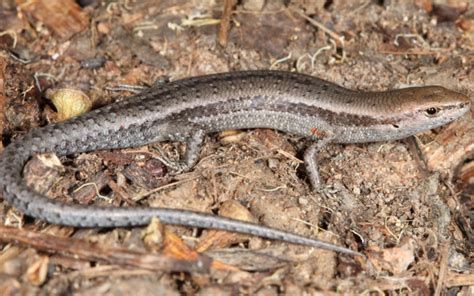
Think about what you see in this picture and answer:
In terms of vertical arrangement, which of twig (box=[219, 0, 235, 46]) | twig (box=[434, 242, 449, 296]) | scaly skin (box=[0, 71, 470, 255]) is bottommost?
twig (box=[434, 242, 449, 296])

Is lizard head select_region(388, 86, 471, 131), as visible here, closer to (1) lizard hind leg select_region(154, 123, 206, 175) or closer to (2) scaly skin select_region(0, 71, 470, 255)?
(2) scaly skin select_region(0, 71, 470, 255)

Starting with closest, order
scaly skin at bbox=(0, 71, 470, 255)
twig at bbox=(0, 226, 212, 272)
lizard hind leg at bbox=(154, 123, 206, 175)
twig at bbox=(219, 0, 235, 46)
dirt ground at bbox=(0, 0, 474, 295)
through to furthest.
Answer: twig at bbox=(0, 226, 212, 272) → dirt ground at bbox=(0, 0, 474, 295) → scaly skin at bbox=(0, 71, 470, 255) → lizard hind leg at bbox=(154, 123, 206, 175) → twig at bbox=(219, 0, 235, 46)

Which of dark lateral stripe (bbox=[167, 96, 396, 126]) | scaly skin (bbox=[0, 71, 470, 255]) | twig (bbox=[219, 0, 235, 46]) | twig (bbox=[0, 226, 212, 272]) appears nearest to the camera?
twig (bbox=[0, 226, 212, 272])

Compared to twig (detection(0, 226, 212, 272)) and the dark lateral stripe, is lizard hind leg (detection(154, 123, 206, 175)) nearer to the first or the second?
the dark lateral stripe

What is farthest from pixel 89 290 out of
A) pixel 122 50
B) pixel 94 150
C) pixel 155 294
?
pixel 122 50

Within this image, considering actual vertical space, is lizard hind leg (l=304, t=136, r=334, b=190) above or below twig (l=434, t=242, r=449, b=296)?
above

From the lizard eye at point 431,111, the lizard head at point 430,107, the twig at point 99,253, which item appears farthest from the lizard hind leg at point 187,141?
the lizard eye at point 431,111

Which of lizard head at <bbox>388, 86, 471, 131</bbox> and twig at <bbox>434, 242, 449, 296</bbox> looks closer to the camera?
twig at <bbox>434, 242, 449, 296</bbox>

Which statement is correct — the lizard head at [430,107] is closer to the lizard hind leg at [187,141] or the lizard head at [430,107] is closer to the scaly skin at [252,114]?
the scaly skin at [252,114]

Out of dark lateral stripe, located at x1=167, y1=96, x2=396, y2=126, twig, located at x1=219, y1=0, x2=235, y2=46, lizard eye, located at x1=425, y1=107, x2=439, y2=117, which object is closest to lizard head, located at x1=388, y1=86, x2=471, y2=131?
lizard eye, located at x1=425, y1=107, x2=439, y2=117
